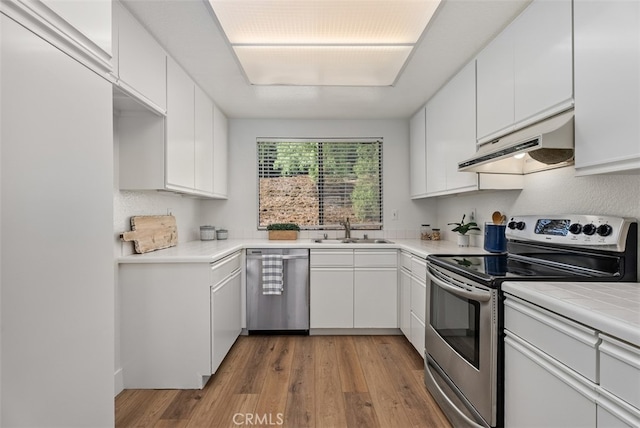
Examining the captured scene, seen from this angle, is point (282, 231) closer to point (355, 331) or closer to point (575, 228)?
point (355, 331)

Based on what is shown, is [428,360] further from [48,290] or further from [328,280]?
[48,290]

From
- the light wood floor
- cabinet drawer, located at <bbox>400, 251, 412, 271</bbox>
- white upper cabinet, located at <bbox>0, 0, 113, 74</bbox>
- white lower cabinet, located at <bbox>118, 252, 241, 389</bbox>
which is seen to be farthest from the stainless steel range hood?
white lower cabinet, located at <bbox>118, 252, 241, 389</bbox>

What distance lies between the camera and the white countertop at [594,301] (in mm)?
945

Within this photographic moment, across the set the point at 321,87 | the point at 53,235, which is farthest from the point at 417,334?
the point at 53,235

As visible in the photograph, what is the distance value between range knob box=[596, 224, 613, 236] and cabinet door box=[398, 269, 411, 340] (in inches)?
63.7

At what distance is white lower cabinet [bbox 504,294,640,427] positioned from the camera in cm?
94

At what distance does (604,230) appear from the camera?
5.07 ft

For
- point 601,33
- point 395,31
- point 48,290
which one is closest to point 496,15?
point 395,31

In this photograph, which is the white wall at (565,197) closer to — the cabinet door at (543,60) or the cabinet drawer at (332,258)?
the cabinet door at (543,60)

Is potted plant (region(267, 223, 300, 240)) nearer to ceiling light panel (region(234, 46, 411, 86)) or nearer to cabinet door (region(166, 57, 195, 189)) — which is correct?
cabinet door (region(166, 57, 195, 189))

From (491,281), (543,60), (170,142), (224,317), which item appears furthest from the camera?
(224,317)

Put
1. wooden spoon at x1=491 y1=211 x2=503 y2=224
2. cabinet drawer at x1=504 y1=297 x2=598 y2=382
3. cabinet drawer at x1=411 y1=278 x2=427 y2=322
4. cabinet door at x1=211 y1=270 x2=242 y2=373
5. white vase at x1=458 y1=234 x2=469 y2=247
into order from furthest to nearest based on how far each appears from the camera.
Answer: white vase at x1=458 y1=234 x2=469 y2=247 < cabinet drawer at x1=411 y1=278 x2=427 y2=322 < wooden spoon at x1=491 y1=211 x2=503 y2=224 < cabinet door at x1=211 y1=270 x2=242 y2=373 < cabinet drawer at x1=504 y1=297 x2=598 y2=382

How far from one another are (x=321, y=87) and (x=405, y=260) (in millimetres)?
1738

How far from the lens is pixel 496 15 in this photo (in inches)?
75.2
